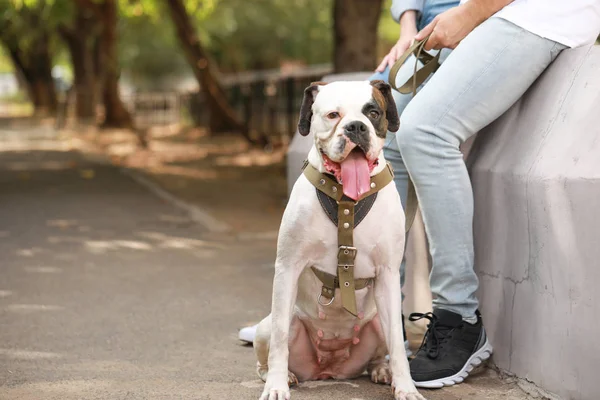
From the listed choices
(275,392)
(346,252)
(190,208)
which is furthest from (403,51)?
(190,208)

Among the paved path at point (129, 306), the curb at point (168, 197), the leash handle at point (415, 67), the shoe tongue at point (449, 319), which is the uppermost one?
the leash handle at point (415, 67)

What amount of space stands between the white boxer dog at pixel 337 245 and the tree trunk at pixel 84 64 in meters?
28.5

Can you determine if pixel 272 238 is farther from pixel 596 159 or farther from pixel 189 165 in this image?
pixel 189 165

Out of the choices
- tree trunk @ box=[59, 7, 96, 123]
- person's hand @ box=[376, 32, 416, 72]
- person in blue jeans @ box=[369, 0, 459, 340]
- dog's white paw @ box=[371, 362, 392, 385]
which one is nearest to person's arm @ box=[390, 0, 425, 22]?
person in blue jeans @ box=[369, 0, 459, 340]

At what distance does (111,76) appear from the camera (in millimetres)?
28109

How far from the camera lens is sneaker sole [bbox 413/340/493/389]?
4.16 m

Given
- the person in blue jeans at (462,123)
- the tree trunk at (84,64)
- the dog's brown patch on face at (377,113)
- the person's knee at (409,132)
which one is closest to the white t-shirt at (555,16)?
the person in blue jeans at (462,123)

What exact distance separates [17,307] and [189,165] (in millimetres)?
11056

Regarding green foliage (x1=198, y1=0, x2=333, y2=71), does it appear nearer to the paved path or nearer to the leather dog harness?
the paved path

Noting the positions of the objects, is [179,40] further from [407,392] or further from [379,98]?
[407,392]

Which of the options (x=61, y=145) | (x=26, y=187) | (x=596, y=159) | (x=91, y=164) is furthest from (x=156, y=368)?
(x=61, y=145)

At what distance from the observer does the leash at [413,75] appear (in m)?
4.60

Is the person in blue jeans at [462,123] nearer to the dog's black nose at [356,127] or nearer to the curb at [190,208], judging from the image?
the dog's black nose at [356,127]

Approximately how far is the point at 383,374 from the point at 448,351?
0.33 metres
